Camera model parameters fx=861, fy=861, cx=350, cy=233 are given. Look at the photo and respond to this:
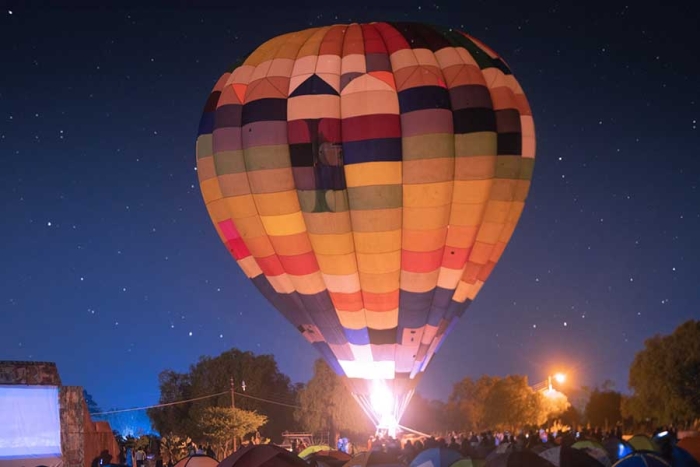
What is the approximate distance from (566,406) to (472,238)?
4307 cm

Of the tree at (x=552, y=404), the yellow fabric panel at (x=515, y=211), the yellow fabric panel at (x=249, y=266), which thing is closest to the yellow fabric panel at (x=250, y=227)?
the yellow fabric panel at (x=249, y=266)

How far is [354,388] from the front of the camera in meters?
22.1

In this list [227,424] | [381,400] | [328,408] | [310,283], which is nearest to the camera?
[310,283]

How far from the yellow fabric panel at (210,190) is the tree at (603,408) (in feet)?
144

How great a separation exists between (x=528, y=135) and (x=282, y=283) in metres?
7.13

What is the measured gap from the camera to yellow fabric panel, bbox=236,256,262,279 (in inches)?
856

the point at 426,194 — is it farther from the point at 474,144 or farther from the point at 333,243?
the point at 333,243

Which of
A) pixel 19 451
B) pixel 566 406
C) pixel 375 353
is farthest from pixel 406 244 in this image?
pixel 566 406

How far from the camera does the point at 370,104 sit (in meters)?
19.4

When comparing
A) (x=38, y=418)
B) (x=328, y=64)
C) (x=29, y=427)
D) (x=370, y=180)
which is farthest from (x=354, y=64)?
(x=29, y=427)

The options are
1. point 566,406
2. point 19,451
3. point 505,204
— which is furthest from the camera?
point 566,406

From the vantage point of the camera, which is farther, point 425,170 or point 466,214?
point 466,214

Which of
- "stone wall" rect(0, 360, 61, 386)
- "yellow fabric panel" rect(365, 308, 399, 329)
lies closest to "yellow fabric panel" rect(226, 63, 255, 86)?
"yellow fabric panel" rect(365, 308, 399, 329)

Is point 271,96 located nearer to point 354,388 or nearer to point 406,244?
point 406,244
